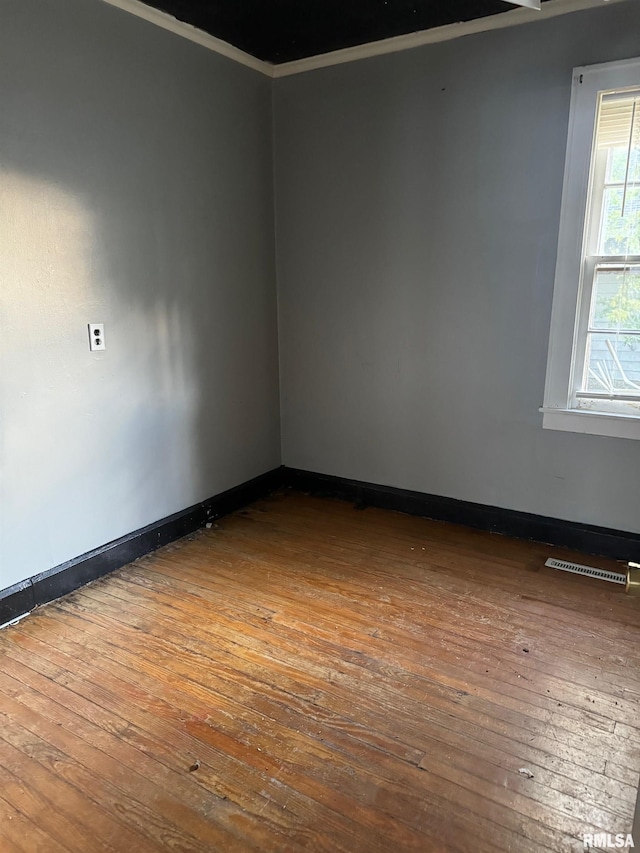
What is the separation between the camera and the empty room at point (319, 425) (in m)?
1.67

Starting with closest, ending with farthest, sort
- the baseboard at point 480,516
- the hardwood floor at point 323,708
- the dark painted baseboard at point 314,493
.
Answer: the hardwood floor at point 323,708
the dark painted baseboard at point 314,493
the baseboard at point 480,516

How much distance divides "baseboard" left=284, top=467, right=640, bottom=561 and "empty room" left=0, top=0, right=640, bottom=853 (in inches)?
0.5

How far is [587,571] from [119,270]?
2556mm

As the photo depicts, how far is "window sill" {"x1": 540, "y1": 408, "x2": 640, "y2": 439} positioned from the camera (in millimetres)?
2754

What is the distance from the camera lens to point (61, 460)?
2.53 m

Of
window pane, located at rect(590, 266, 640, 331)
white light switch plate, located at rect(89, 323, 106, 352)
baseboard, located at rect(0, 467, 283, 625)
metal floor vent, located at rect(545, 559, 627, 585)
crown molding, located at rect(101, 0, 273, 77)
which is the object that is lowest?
metal floor vent, located at rect(545, 559, 627, 585)

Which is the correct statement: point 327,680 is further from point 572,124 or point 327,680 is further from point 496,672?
point 572,124

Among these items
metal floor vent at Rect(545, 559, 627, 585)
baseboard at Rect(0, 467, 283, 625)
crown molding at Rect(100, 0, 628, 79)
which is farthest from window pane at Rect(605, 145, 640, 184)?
baseboard at Rect(0, 467, 283, 625)

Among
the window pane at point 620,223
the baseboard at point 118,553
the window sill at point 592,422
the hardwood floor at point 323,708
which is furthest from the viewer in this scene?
the window sill at point 592,422

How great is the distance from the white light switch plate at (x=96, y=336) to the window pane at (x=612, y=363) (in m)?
2.24

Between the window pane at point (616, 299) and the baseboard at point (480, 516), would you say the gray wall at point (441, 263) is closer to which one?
the baseboard at point (480, 516)

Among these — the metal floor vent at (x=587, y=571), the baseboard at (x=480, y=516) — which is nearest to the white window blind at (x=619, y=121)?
the baseboard at (x=480, y=516)

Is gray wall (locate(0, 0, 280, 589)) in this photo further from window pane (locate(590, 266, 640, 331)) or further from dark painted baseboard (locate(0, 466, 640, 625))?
window pane (locate(590, 266, 640, 331))

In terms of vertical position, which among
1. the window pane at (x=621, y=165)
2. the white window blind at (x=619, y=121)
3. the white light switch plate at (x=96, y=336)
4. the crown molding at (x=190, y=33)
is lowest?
the white light switch plate at (x=96, y=336)
